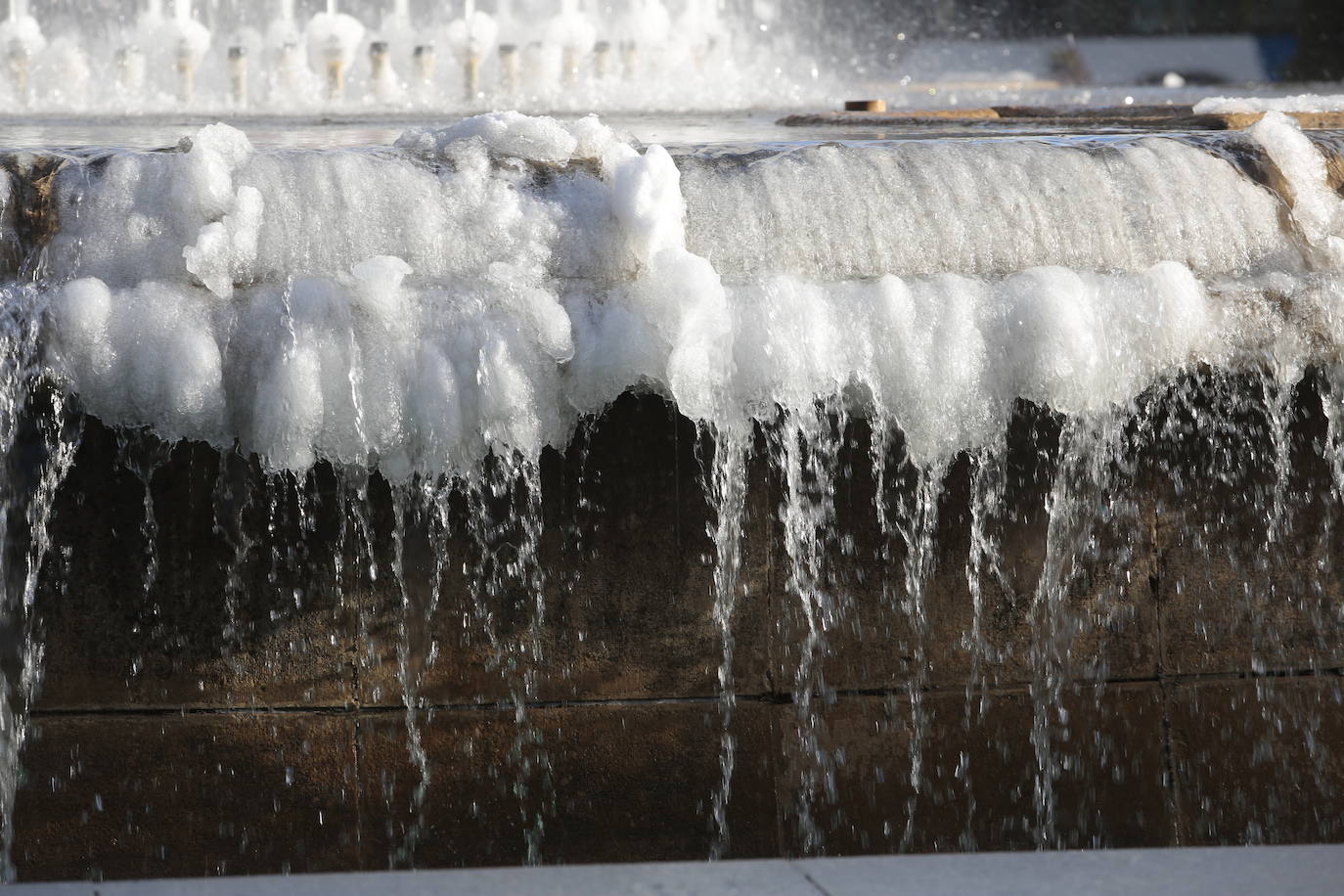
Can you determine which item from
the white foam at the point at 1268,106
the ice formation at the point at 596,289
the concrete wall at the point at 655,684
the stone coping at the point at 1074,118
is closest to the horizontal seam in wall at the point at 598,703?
the concrete wall at the point at 655,684

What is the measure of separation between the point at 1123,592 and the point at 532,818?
1.51m

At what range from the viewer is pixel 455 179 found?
10.3ft

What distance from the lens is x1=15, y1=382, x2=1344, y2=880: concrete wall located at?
3.26 meters

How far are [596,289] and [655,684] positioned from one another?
3.12 feet

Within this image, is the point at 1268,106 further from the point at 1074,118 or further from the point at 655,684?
the point at 655,684

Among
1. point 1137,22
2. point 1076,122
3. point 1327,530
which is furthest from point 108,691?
point 1137,22

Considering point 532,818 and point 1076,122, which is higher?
point 1076,122

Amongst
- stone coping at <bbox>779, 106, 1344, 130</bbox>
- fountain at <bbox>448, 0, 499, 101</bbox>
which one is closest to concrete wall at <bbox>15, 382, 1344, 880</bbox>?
stone coping at <bbox>779, 106, 1344, 130</bbox>

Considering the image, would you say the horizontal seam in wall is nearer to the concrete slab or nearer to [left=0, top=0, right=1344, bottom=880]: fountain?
[left=0, top=0, right=1344, bottom=880]: fountain

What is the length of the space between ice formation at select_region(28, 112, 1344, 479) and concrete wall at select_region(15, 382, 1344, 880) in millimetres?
247

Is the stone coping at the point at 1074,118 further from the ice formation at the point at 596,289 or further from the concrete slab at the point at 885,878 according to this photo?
the concrete slab at the point at 885,878

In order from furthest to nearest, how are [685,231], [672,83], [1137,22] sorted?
[1137,22], [672,83], [685,231]

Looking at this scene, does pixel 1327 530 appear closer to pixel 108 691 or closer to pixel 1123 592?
pixel 1123 592

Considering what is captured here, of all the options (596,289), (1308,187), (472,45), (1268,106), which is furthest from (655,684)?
(472,45)
